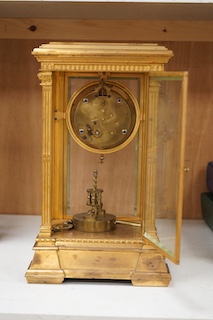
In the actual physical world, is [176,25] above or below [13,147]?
above

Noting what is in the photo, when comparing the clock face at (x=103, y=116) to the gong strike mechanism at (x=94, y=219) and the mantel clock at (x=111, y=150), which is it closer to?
the mantel clock at (x=111, y=150)

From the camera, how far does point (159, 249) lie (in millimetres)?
1460

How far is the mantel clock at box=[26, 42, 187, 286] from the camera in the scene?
147cm

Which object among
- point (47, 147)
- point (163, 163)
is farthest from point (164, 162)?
point (47, 147)

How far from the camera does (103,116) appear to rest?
63.7 inches

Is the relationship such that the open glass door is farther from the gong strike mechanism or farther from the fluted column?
the fluted column

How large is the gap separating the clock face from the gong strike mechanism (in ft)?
0.49

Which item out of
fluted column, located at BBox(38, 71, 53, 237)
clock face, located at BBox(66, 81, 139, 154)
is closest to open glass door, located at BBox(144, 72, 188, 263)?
clock face, located at BBox(66, 81, 139, 154)

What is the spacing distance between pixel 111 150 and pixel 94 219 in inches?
8.9

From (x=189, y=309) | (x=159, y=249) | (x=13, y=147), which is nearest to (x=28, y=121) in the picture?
(x=13, y=147)

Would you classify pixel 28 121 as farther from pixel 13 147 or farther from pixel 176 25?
pixel 176 25

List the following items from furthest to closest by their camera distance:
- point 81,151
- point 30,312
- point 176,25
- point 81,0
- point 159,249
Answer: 1. point 176,25
2. point 81,151
3. point 81,0
4. point 159,249
5. point 30,312

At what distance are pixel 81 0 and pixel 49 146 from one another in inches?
18.3

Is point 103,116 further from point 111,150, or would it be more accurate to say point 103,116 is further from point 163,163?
point 163,163
